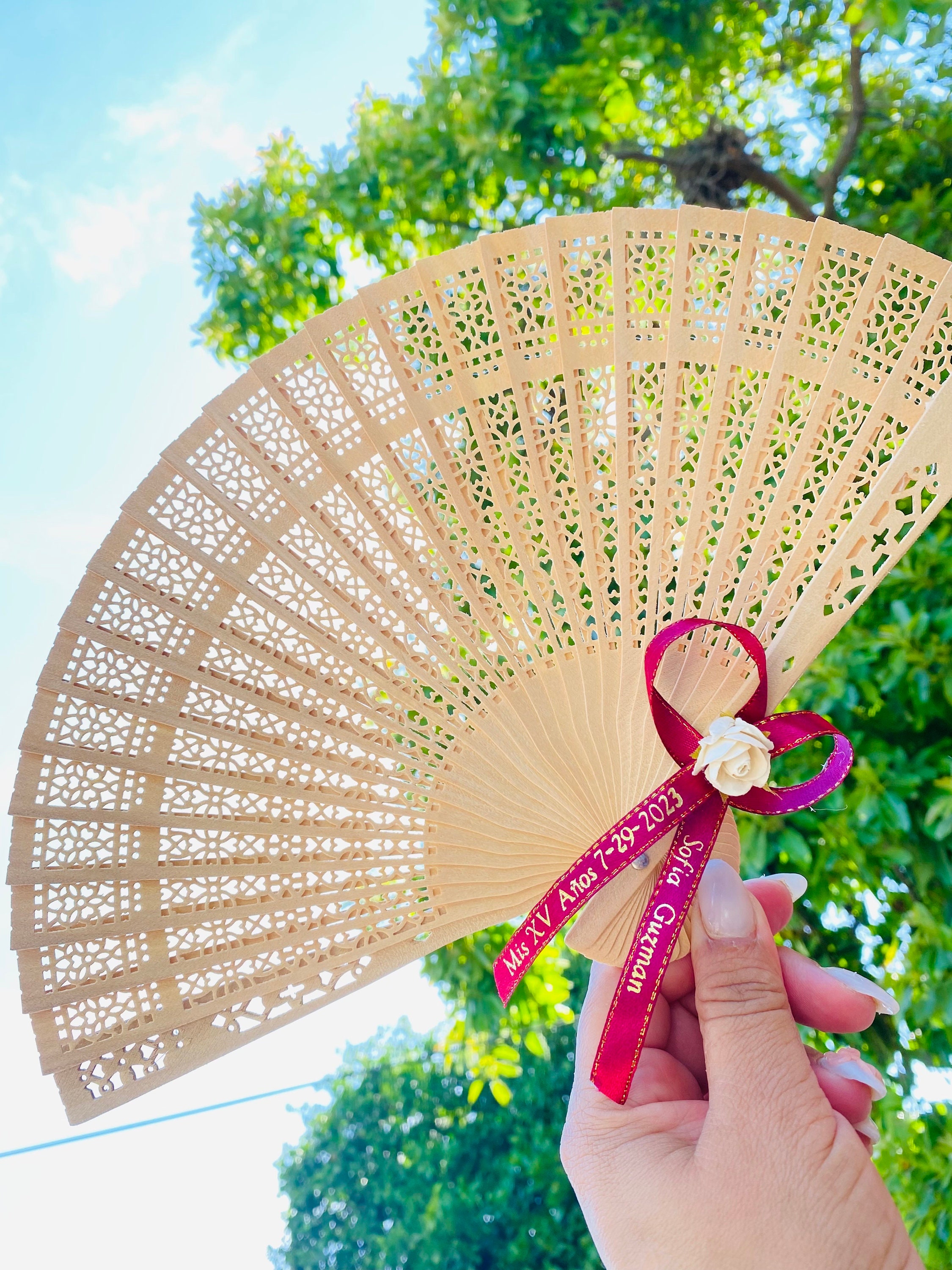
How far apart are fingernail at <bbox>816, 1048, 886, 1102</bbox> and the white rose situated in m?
0.28

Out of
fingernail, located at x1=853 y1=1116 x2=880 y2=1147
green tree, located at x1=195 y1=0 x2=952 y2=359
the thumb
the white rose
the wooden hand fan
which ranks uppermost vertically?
green tree, located at x1=195 y1=0 x2=952 y2=359

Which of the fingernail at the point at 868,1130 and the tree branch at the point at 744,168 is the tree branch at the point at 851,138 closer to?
the tree branch at the point at 744,168

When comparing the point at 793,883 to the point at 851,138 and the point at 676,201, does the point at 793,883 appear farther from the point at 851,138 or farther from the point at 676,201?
the point at 676,201

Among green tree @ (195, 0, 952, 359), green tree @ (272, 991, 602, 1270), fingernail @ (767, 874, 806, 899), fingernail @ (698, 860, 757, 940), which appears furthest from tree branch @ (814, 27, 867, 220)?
green tree @ (272, 991, 602, 1270)

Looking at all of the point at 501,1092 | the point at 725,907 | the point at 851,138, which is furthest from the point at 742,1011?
the point at 851,138

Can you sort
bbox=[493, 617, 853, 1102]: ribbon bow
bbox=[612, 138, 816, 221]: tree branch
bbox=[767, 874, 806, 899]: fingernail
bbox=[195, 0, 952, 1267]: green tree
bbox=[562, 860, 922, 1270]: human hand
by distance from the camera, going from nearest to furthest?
bbox=[562, 860, 922, 1270]: human hand, bbox=[493, 617, 853, 1102]: ribbon bow, bbox=[767, 874, 806, 899]: fingernail, bbox=[195, 0, 952, 1267]: green tree, bbox=[612, 138, 816, 221]: tree branch

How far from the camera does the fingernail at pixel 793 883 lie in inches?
39.6

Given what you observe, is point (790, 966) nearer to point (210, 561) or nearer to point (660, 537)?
point (660, 537)

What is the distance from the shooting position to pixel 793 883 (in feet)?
3.33

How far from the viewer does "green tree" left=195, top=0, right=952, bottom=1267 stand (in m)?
1.68

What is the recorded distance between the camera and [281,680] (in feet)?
3.13

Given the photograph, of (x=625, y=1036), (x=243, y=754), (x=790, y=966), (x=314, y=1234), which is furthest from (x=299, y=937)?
(x=314, y=1234)

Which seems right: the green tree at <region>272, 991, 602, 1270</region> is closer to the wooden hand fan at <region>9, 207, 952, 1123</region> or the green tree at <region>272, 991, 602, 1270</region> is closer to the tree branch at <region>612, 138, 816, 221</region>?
the wooden hand fan at <region>9, 207, 952, 1123</region>

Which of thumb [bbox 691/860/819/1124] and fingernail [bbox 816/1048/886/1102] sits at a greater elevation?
thumb [bbox 691/860/819/1124]
